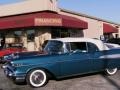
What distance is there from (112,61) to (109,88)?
7.59 ft

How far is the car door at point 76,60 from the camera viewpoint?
980 centimetres

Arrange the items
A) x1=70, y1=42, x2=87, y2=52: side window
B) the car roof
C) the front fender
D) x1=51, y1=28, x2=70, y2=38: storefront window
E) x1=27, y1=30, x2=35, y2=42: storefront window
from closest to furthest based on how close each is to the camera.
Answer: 1. the front fender
2. x1=70, y1=42, x2=87, y2=52: side window
3. the car roof
4. x1=27, y1=30, x2=35, y2=42: storefront window
5. x1=51, y1=28, x2=70, y2=38: storefront window

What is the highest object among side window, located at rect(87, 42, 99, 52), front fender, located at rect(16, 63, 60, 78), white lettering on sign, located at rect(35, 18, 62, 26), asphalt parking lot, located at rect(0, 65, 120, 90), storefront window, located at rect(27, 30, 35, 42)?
white lettering on sign, located at rect(35, 18, 62, 26)

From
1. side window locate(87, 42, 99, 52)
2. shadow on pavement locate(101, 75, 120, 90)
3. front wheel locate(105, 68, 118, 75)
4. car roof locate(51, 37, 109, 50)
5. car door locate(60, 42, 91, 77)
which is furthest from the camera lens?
front wheel locate(105, 68, 118, 75)

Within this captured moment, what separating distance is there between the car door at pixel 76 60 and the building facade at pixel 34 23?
41.4 ft

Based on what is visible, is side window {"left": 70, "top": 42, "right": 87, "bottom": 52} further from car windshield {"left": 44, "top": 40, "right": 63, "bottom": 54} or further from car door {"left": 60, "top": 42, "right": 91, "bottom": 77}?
car windshield {"left": 44, "top": 40, "right": 63, "bottom": 54}

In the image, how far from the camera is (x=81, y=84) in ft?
30.9

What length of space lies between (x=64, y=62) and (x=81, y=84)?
3.11 ft

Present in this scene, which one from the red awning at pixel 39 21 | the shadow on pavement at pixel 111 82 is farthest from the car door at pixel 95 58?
the red awning at pixel 39 21

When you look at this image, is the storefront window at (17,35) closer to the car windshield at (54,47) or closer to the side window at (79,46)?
the car windshield at (54,47)

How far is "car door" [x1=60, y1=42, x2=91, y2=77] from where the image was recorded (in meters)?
9.80

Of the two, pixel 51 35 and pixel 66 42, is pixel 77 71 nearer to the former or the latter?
pixel 66 42

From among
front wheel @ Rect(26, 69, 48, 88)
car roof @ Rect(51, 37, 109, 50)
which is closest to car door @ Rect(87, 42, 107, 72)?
car roof @ Rect(51, 37, 109, 50)

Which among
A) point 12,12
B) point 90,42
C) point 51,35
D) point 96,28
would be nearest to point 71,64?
point 90,42
